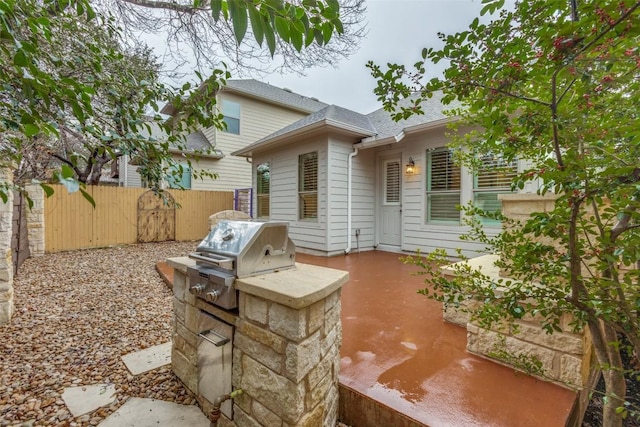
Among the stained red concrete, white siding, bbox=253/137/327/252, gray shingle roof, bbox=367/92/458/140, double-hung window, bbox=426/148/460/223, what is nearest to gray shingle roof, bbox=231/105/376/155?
gray shingle roof, bbox=367/92/458/140

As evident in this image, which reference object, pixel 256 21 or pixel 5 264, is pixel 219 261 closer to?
pixel 256 21

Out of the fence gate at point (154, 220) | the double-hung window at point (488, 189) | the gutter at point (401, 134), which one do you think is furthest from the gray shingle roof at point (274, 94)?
the double-hung window at point (488, 189)

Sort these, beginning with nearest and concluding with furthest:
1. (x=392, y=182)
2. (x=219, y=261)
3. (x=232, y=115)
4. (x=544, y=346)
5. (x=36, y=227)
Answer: (x=219, y=261) → (x=544, y=346) → (x=36, y=227) → (x=392, y=182) → (x=232, y=115)

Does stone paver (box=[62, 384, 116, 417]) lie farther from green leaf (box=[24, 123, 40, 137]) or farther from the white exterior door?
the white exterior door

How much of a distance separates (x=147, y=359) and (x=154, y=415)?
2.60ft

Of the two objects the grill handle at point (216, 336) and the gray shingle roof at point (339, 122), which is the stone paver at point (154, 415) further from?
the gray shingle roof at point (339, 122)

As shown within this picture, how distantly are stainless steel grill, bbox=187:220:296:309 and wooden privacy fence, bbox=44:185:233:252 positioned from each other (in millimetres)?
7366

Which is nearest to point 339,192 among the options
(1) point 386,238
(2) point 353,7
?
(1) point 386,238

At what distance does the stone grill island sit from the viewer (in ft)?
4.52

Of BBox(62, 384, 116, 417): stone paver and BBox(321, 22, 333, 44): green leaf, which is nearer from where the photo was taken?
BBox(321, 22, 333, 44): green leaf

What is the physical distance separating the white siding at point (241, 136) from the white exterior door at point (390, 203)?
623 centimetres

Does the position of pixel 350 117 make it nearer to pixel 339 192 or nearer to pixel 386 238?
pixel 339 192

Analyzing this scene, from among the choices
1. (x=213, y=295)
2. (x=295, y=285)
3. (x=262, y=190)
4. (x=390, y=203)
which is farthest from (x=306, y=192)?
(x=295, y=285)

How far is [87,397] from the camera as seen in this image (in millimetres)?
2025
